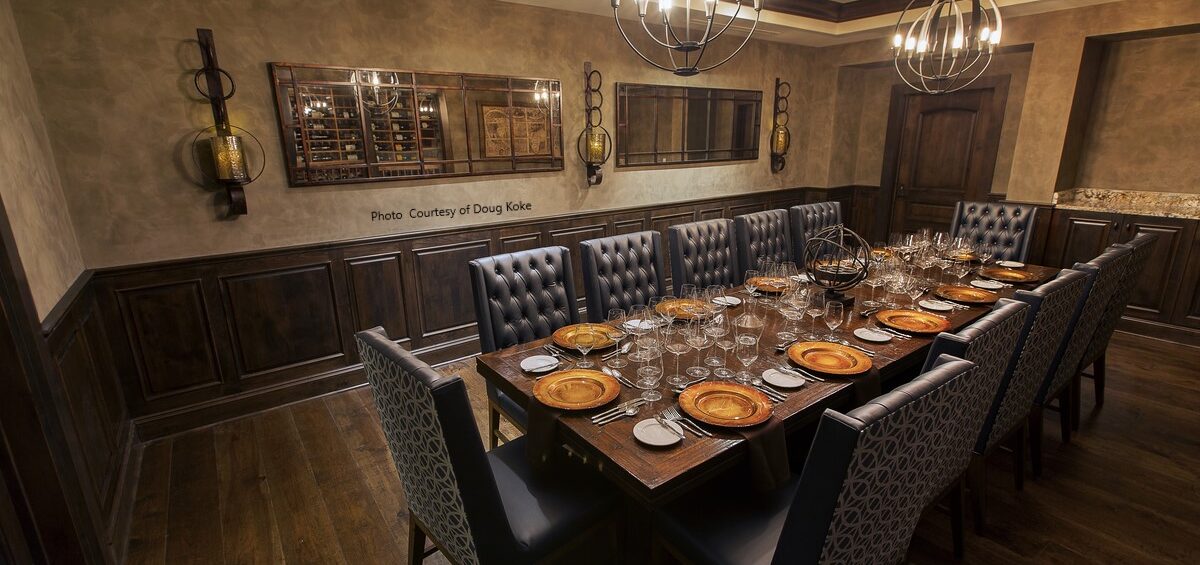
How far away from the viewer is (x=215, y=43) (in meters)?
2.66

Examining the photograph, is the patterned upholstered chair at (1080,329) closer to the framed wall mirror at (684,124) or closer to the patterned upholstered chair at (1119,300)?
the patterned upholstered chair at (1119,300)

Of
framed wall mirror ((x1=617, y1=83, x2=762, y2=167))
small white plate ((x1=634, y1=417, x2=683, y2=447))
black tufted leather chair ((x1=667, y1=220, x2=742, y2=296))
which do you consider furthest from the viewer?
framed wall mirror ((x1=617, y1=83, x2=762, y2=167))

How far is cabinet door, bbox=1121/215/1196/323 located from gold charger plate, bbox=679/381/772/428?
13.1 feet

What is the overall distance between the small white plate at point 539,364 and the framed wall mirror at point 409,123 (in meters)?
1.93

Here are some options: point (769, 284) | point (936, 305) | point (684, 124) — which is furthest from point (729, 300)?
point (684, 124)

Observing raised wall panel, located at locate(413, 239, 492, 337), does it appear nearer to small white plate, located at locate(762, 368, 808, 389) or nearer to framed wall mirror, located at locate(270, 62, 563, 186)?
framed wall mirror, located at locate(270, 62, 563, 186)

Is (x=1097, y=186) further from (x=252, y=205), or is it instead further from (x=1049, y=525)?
(x=252, y=205)

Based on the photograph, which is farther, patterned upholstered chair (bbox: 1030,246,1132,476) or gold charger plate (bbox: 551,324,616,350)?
patterned upholstered chair (bbox: 1030,246,1132,476)

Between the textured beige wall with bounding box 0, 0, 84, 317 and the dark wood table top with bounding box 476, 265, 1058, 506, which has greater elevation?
the textured beige wall with bounding box 0, 0, 84, 317

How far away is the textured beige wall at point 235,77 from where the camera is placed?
7.98ft

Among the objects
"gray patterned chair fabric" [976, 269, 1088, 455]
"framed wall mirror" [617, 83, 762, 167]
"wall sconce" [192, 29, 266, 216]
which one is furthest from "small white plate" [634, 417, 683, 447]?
"framed wall mirror" [617, 83, 762, 167]

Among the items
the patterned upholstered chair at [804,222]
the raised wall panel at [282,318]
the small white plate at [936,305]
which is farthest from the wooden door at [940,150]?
the raised wall panel at [282,318]

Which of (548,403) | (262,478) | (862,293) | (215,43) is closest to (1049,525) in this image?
(862,293)

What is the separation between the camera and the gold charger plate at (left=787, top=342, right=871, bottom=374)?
182 centimetres
